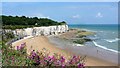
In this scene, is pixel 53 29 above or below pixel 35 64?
below

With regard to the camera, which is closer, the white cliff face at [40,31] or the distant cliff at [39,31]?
the distant cliff at [39,31]

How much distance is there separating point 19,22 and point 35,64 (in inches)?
2624

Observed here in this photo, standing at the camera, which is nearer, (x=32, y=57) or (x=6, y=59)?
(x=32, y=57)

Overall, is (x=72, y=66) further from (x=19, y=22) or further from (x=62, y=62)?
(x=19, y=22)

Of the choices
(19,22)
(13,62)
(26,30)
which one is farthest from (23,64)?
(19,22)

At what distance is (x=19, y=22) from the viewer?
72.0 m

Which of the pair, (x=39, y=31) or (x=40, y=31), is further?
(x=40, y=31)

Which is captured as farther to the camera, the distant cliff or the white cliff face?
the white cliff face

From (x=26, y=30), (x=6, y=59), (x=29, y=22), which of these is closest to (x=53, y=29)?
(x=29, y=22)

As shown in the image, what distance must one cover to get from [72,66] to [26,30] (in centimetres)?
5352

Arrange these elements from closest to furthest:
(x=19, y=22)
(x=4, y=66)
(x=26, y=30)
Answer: (x=4, y=66), (x=26, y=30), (x=19, y=22)

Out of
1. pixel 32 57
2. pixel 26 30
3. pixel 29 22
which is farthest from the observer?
pixel 29 22

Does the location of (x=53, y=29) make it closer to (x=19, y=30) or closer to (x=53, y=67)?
(x=19, y=30)

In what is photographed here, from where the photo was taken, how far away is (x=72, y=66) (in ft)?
20.1
